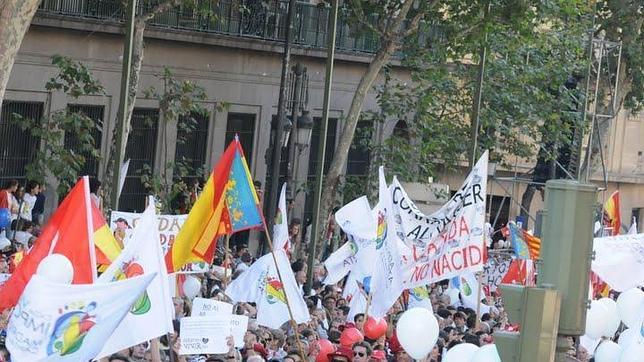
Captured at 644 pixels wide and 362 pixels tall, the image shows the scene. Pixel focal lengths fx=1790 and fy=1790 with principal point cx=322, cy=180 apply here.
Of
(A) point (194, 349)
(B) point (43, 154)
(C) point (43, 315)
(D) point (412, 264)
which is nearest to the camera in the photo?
(C) point (43, 315)

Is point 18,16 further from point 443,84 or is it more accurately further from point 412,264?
point 443,84

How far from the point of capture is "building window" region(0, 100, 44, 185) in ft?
92.0

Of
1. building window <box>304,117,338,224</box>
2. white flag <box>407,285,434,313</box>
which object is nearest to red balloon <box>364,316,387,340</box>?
white flag <box>407,285,434,313</box>

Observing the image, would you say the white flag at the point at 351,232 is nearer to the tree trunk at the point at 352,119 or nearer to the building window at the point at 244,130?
the tree trunk at the point at 352,119

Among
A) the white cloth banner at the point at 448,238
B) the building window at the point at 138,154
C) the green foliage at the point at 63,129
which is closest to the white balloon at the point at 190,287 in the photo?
the white cloth banner at the point at 448,238

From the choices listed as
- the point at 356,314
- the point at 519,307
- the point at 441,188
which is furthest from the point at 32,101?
the point at 519,307

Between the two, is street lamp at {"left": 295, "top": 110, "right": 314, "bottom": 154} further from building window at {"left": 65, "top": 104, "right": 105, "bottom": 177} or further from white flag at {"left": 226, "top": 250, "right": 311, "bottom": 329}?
white flag at {"left": 226, "top": 250, "right": 311, "bottom": 329}

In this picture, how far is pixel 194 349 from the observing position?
1475 centimetres

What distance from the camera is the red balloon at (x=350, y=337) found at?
56.3ft

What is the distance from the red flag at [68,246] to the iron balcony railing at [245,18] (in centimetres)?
1357

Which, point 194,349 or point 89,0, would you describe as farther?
point 89,0

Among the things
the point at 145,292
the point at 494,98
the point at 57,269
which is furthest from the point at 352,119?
the point at 57,269

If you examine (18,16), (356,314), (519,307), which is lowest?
(356,314)

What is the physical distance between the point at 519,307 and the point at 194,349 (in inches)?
260
